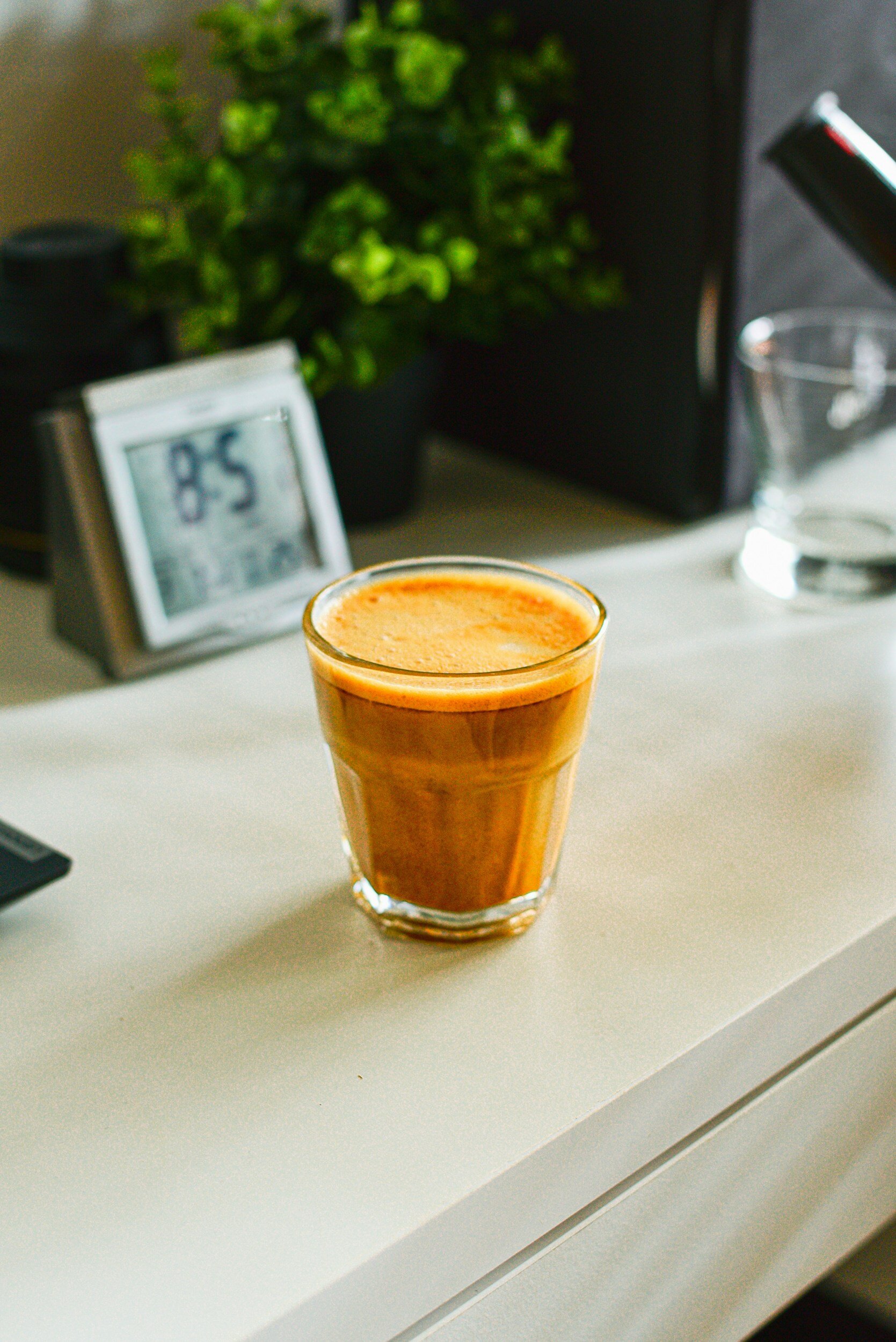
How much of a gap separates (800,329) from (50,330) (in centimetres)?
49

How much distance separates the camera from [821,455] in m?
0.89

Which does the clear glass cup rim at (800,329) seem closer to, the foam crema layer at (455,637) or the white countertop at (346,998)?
the white countertop at (346,998)

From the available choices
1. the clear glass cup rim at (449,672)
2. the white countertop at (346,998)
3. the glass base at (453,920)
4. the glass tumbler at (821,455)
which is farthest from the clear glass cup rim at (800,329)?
the glass base at (453,920)

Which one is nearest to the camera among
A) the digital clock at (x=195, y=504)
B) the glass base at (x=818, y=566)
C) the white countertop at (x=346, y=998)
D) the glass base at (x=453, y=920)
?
the white countertop at (x=346, y=998)

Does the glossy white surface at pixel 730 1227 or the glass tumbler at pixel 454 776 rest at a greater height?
the glass tumbler at pixel 454 776

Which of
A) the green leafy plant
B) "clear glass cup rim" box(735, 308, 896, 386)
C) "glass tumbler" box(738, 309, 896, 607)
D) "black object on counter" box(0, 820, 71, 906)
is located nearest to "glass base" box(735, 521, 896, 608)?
"glass tumbler" box(738, 309, 896, 607)

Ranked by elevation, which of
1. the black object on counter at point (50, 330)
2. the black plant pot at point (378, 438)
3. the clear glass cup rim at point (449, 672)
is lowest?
the black plant pot at point (378, 438)

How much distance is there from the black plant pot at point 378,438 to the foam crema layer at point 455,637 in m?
→ 0.35

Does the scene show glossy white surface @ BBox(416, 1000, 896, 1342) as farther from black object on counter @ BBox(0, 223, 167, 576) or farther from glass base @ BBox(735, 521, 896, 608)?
black object on counter @ BBox(0, 223, 167, 576)

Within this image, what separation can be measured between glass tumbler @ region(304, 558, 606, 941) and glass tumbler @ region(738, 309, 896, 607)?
0.34 metres

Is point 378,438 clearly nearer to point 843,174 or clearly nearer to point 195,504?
point 195,504

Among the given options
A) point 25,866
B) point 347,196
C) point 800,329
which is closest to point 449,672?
point 25,866

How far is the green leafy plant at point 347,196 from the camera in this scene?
2.70 feet

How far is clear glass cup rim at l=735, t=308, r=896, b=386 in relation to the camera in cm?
85
